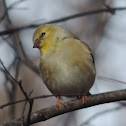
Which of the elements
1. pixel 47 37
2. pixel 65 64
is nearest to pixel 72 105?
pixel 65 64

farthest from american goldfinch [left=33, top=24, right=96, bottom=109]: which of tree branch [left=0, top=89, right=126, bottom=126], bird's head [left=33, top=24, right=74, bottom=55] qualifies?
tree branch [left=0, top=89, right=126, bottom=126]

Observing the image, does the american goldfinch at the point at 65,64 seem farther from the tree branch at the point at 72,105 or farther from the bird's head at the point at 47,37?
the tree branch at the point at 72,105

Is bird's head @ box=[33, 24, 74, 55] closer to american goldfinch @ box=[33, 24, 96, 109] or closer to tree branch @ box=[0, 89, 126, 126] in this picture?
american goldfinch @ box=[33, 24, 96, 109]

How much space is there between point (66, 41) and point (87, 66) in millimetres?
423

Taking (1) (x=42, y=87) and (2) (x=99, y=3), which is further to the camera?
(2) (x=99, y=3)

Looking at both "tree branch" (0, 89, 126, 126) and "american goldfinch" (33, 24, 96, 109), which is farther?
"american goldfinch" (33, 24, 96, 109)

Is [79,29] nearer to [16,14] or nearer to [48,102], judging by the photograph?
[16,14]

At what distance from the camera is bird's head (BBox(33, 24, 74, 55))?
353 cm

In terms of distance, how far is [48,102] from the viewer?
19.2 feet

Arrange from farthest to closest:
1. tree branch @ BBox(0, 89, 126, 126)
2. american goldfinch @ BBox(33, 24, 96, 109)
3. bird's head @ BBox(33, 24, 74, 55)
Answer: bird's head @ BBox(33, 24, 74, 55) < american goldfinch @ BBox(33, 24, 96, 109) < tree branch @ BBox(0, 89, 126, 126)

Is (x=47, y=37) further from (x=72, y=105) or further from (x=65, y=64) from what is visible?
(x=72, y=105)

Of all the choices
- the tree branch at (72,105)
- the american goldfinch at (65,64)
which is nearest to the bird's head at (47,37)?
the american goldfinch at (65,64)

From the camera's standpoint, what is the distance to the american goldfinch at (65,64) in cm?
330

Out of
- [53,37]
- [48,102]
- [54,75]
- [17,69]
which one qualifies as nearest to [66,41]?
[53,37]
